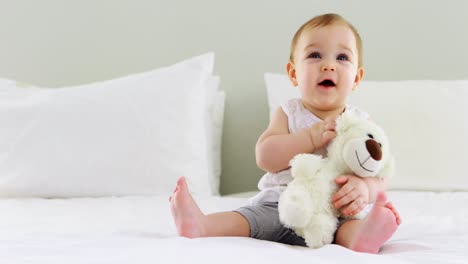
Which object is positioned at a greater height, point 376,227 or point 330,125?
point 330,125

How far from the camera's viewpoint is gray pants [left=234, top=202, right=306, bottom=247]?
1.15 m

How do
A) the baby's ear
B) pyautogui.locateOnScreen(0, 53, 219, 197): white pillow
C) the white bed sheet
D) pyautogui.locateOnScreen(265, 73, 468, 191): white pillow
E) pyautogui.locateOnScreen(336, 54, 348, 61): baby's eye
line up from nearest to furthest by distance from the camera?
the white bed sheet
the baby's ear
pyautogui.locateOnScreen(336, 54, 348, 61): baby's eye
pyautogui.locateOnScreen(0, 53, 219, 197): white pillow
pyautogui.locateOnScreen(265, 73, 468, 191): white pillow

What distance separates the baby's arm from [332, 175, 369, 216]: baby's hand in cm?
9

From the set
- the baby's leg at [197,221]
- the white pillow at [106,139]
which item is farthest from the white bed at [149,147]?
the baby's leg at [197,221]

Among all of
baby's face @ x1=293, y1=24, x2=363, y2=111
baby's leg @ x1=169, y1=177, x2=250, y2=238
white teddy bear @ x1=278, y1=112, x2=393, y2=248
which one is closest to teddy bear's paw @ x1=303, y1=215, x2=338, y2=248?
white teddy bear @ x1=278, y1=112, x2=393, y2=248

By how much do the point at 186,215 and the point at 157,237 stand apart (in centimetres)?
11

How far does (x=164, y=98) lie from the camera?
197cm

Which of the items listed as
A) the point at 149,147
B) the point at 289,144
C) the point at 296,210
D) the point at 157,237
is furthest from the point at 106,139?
the point at 296,210

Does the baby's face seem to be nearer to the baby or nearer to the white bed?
the baby

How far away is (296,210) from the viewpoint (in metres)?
1.04

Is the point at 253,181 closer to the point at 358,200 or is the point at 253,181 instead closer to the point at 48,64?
the point at 48,64

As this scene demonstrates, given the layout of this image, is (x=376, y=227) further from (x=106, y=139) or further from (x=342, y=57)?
(x=106, y=139)

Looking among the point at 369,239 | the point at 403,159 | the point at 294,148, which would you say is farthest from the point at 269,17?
the point at 369,239

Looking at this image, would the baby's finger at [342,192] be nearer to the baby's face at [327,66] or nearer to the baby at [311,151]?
the baby at [311,151]
